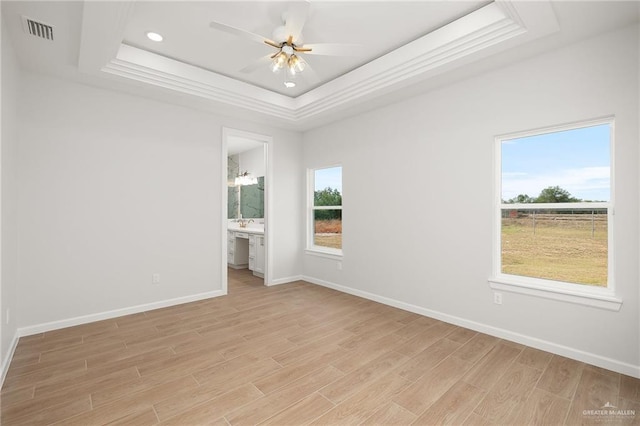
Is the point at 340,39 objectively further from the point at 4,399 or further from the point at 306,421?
the point at 4,399

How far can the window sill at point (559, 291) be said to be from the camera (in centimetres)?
254

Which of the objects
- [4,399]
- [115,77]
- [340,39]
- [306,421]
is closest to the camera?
[306,421]

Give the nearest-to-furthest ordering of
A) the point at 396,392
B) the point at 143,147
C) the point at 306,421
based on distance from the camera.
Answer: the point at 306,421 → the point at 396,392 → the point at 143,147

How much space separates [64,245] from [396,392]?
374 centimetres

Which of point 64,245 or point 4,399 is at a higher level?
point 64,245

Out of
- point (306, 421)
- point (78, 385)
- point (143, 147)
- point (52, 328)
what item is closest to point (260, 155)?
Result: point (143, 147)

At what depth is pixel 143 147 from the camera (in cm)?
396

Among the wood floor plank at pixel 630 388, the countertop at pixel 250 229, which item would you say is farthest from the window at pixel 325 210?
the wood floor plank at pixel 630 388

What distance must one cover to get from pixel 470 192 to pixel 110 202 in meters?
4.21

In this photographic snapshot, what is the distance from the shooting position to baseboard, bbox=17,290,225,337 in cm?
324

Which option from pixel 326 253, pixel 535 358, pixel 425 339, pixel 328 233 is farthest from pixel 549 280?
pixel 328 233

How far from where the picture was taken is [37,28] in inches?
98.3

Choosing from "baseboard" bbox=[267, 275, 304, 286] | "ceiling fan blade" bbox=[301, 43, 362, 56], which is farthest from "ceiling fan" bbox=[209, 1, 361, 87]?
"baseboard" bbox=[267, 275, 304, 286]

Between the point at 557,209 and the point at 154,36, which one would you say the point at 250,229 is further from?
the point at 557,209
